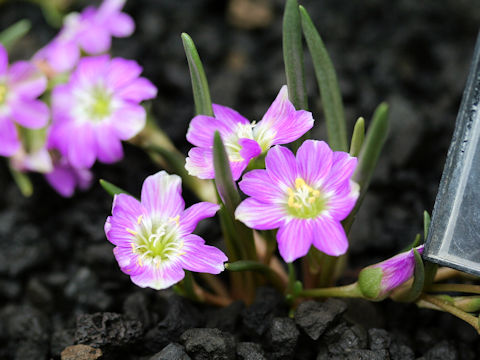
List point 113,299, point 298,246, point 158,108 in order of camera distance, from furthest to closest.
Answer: point 158,108 → point 113,299 → point 298,246

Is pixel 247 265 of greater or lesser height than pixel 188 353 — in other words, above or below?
above

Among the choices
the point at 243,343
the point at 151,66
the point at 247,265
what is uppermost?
the point at 151,66

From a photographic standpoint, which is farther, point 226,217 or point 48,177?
point 48,177

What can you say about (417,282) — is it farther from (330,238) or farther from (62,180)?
(62,180)

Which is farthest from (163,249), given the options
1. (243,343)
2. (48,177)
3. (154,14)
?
(154,14)

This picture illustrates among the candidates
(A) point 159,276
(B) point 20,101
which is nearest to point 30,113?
(B) point 20,101

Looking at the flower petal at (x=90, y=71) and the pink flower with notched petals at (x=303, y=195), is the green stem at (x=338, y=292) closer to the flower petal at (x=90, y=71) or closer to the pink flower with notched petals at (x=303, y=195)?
the pink flower with notched petals at (x=303, y=195)

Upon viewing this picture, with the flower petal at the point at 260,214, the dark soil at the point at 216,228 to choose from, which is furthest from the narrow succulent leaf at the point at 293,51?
the dark soil at the point at 216,228

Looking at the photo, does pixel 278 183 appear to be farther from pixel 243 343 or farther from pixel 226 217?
pixel 243 343

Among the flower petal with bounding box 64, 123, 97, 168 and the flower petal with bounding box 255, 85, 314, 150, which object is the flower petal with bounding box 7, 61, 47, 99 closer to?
the flower petal with bounding box 64, 123, 97, 168
